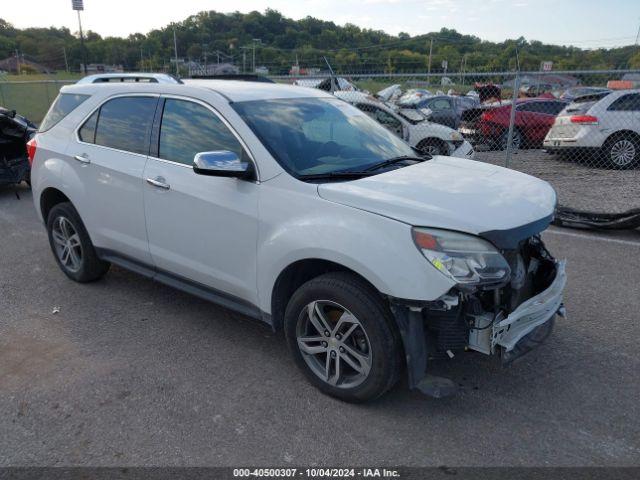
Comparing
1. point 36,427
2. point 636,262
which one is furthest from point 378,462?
point 636,262

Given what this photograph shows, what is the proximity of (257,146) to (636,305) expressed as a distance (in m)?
3.39

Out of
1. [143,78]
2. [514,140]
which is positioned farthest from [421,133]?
[143,78]

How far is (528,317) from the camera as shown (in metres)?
2.93

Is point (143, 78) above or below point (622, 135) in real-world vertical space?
above

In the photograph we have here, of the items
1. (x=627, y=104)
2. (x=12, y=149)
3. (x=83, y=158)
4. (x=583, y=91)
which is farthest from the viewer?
(x=583, y=91)

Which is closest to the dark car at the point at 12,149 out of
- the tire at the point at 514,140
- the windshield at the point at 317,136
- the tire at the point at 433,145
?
the windshield at the point at 317,136

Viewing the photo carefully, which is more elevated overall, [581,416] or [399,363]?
[399,363]

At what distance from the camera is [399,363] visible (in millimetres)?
2840

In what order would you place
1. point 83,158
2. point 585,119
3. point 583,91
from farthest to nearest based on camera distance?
1. point 583,91
2. point 585,119
3. point 83,158

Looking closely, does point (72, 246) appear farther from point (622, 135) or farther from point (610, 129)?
point (622, 135)

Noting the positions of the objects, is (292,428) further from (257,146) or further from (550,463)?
(257,146)

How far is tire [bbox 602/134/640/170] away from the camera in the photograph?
10820mm

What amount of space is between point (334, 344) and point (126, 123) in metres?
2.49

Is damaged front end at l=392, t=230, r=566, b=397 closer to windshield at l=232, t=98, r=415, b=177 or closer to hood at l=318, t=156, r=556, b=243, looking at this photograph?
hood at l=318, t=156, r=556, b=243
